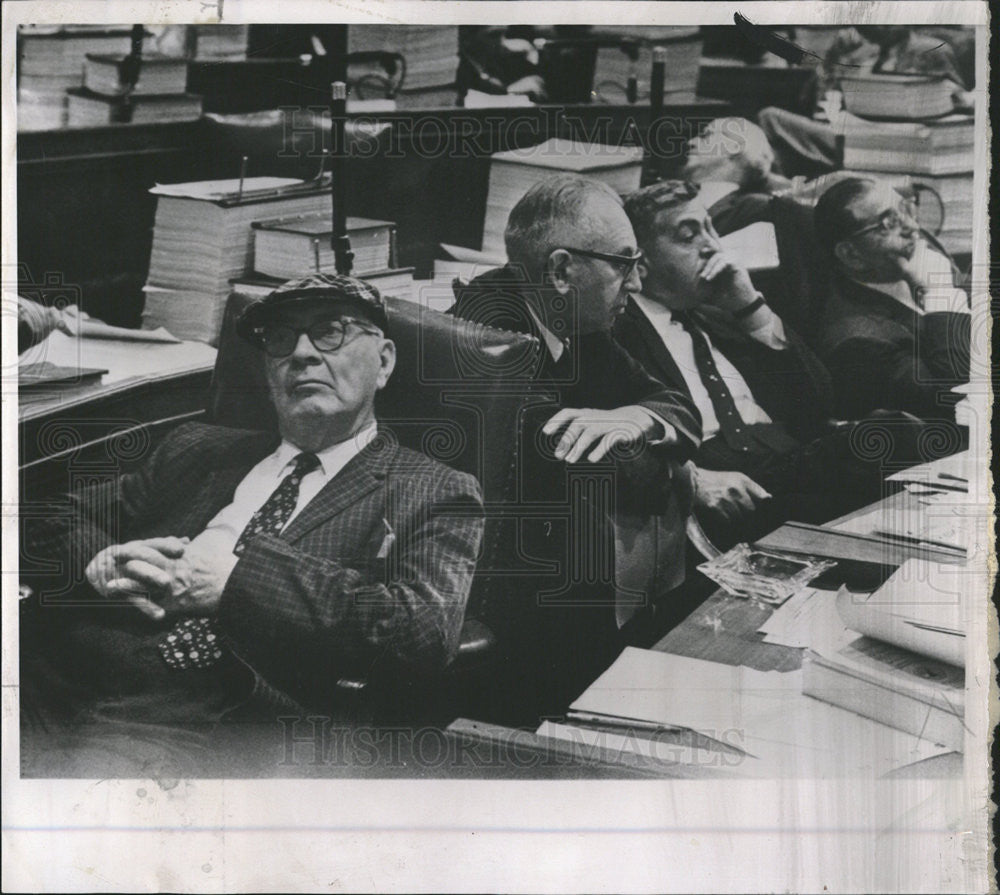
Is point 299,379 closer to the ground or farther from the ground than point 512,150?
closer to the ground

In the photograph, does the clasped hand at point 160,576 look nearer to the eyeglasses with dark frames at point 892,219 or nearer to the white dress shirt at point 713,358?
the white dress shirt at point 713,358

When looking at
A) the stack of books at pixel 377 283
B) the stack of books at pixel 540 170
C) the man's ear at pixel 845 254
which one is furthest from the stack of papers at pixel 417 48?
the man's ear at pixel 845 254

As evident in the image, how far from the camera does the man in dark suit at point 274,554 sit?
2.51m

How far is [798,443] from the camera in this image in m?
2.57

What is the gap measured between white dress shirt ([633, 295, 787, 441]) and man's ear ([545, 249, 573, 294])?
20cm

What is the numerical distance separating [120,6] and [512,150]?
1.17m

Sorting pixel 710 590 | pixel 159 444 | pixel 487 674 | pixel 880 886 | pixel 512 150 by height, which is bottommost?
pixel 880 886

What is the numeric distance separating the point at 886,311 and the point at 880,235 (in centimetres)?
22

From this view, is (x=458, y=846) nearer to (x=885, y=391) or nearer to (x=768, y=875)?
(x=768, y=875)

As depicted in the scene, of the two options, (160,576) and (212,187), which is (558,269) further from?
(160,576)

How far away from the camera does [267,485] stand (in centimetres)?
256

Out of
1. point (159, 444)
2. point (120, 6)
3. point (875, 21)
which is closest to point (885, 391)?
point (875, 21)

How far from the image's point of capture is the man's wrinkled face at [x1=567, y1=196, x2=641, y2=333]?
2.58 metres

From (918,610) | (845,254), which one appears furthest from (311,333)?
(918,610)
